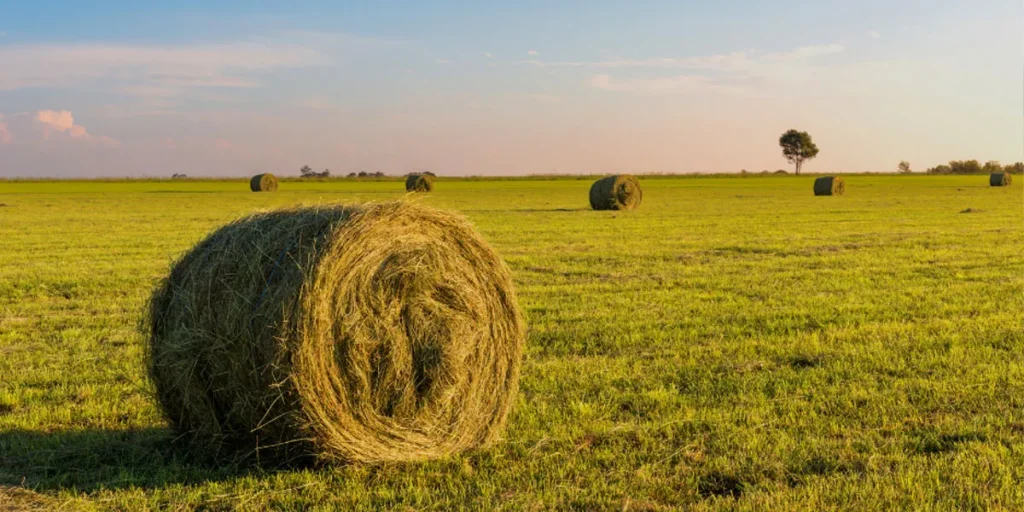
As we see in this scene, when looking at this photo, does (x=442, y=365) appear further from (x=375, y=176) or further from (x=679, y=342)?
(x=375, y=176)

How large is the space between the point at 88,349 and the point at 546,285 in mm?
6640

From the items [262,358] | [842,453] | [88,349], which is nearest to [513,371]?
[262,358]

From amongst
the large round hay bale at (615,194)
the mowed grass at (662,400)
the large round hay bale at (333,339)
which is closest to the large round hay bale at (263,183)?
the large round hay bale at (615,194)

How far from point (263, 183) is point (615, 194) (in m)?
37.0

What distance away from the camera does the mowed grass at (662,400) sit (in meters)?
5.33

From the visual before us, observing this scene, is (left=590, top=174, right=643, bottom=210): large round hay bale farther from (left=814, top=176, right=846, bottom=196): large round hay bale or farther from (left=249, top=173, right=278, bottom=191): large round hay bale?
(left=249, top=173, right=278, bottom=191): large round hay bale

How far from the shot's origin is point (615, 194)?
113 ft

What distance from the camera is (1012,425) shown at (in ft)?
21.3

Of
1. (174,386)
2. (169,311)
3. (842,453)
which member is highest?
(169,311)

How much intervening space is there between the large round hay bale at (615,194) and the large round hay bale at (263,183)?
35519mm

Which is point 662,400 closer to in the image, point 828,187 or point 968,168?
point 828,187

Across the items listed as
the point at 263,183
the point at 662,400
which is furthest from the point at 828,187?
the point at 662,400

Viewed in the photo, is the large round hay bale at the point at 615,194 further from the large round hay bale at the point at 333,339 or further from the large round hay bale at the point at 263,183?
the large round hay bale at the point at 263,183

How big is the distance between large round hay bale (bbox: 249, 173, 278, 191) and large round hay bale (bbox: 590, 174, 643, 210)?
1398 inches
